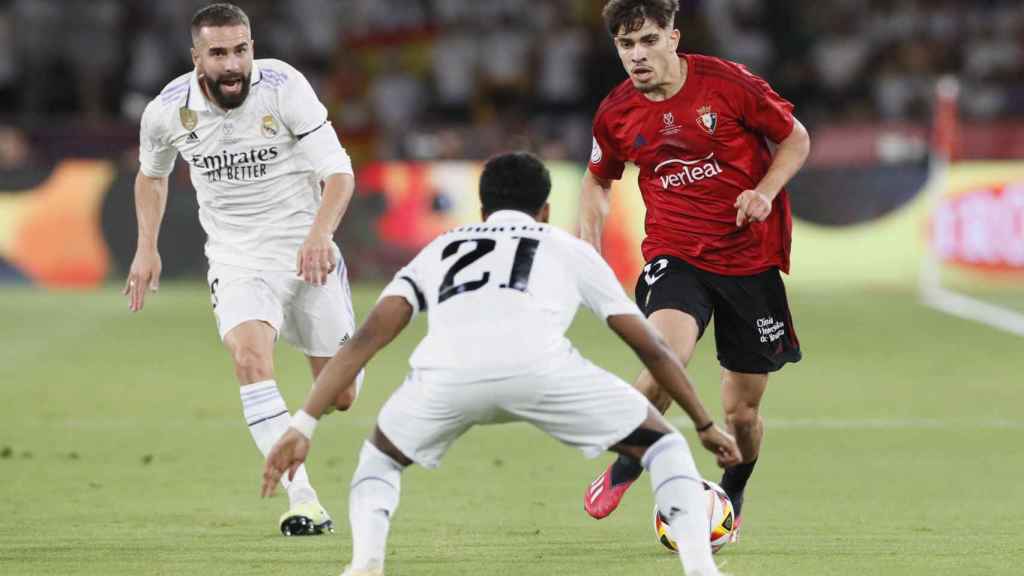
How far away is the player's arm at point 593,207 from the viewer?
7809 mm

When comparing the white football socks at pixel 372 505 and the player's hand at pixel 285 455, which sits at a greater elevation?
the player's hand at pixel 285 455

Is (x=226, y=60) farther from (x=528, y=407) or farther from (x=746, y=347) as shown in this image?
(x=528, y=407)

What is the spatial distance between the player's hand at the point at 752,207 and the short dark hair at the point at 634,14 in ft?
2.84

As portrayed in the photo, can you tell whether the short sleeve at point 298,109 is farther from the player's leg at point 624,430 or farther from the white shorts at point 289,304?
the player's leg at point 624,430

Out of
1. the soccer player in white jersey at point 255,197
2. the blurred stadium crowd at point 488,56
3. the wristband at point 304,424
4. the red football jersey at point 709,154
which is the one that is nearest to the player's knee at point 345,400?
the soccer player in white jersey at point 255,197

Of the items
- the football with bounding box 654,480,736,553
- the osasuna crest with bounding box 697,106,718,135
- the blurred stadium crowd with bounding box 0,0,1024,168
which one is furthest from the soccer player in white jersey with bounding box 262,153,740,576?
the blurred stadium crowd with bounding box 0,0,1024,168

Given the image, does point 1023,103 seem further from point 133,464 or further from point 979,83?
point 133,464

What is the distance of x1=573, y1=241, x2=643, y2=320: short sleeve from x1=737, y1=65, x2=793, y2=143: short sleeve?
6.62 feet

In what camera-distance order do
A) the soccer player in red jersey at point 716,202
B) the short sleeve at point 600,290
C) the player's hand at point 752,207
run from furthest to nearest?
the soccer player in red jersey at point 716,202, the player's hand at point 752,207, the short sleeve at point 600,290

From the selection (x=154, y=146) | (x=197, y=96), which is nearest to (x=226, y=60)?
(x=197, y=96)

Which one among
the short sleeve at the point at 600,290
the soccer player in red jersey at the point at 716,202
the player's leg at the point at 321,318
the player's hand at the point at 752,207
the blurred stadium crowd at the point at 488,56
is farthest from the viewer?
the blurred stadium crowd at the point at 488,56

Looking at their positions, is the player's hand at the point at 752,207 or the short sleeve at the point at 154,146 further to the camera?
the short sleeve at the point at 154,146

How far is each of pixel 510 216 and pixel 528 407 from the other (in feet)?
2.15

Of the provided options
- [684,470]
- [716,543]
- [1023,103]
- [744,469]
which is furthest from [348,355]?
[1023,103]
